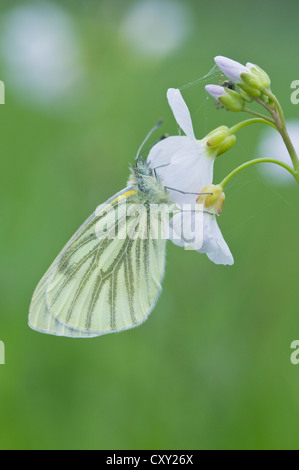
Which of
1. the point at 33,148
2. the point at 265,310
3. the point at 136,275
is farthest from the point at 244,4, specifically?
the point at 136,275

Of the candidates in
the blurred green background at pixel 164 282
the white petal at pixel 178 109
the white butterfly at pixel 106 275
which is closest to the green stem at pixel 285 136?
the white petal at pixel 178 109

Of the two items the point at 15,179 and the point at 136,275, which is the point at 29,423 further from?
the point at 15,179

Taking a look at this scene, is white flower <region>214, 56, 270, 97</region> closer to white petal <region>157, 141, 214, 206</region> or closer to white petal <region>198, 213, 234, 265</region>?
white petal <region>157, 141, 214, 206</region>

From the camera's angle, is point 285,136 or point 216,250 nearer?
point 285,136

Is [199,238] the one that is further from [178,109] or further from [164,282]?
[164,282]

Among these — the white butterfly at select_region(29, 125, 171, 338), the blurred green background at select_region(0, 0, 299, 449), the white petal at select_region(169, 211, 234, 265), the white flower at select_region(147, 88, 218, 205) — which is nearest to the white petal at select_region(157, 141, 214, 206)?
the white flower at select_region(147, 88, 218, 205)

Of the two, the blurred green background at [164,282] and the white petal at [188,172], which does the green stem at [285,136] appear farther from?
the blurred green background at [164,282]

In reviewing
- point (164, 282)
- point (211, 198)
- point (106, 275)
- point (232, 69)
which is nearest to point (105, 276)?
point (106, 275)

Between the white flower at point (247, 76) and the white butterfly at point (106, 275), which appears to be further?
the white butterfly at point (106, 275)
